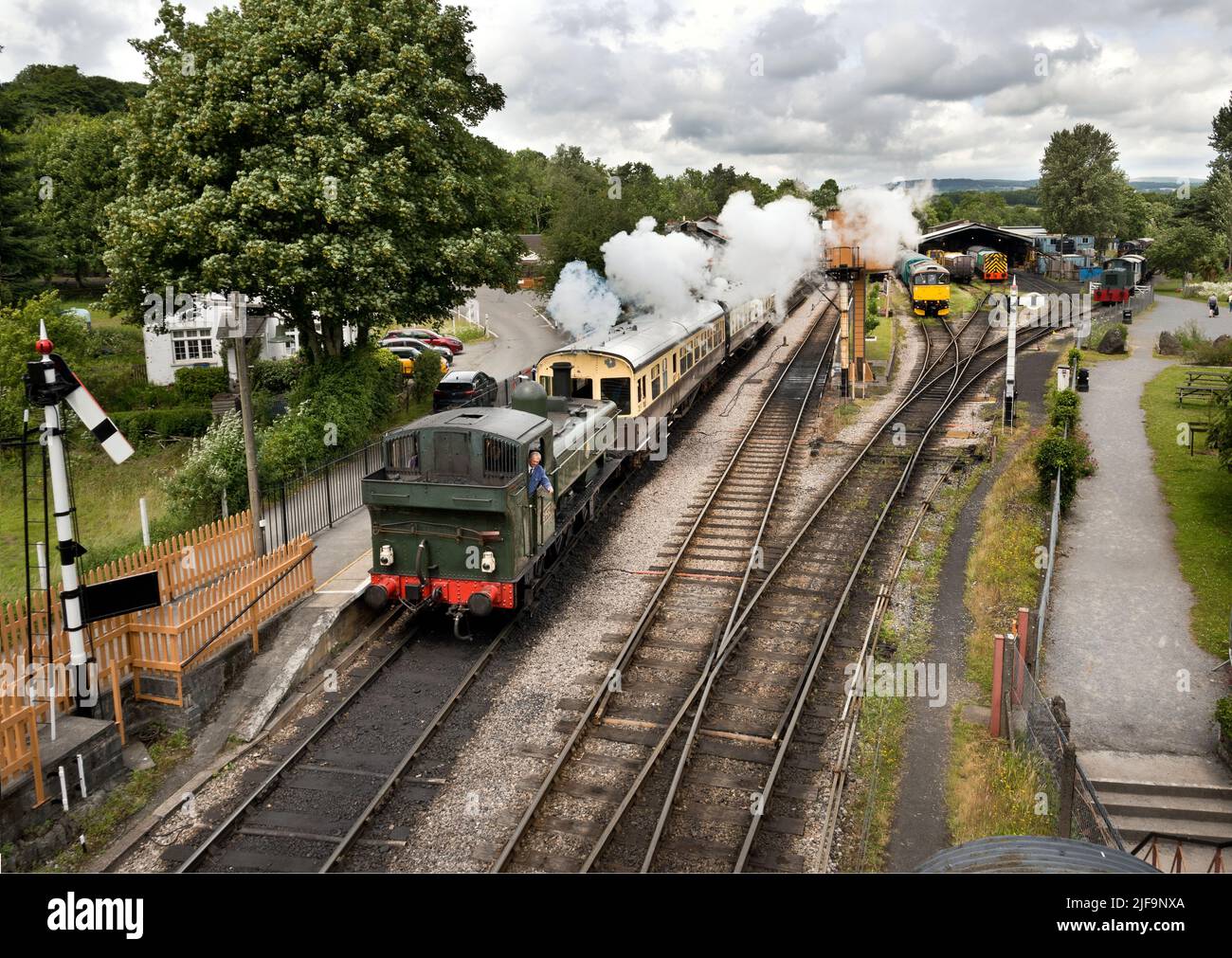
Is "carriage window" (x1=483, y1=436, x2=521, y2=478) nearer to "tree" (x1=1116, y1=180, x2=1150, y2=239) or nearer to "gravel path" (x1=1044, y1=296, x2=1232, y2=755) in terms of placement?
"gravel path" (x1=1044, y1=296, x2=1232, y2=755)

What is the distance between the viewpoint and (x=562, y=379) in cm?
1981

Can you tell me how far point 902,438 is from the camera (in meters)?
25.0

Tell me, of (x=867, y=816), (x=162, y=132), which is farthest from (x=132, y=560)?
(x=162, y=132)

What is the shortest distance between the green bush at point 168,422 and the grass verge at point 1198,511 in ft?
79.3

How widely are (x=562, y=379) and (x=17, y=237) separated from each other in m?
24.8

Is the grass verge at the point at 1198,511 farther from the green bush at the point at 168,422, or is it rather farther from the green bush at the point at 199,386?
the green bush at the point at 199,386

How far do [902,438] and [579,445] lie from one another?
1121 cm

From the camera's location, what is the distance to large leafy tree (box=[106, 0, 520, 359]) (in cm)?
2003

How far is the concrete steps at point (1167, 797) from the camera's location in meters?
9.64

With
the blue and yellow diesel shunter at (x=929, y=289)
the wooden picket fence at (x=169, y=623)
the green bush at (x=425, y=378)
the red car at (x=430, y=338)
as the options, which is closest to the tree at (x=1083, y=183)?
the blue and yellow diesel shunter at (x=929, y=289)

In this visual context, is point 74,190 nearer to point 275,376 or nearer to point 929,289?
point 275,376

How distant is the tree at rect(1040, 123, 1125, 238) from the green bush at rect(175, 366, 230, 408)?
64.9 meters

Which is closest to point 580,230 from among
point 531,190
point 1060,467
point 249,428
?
point 1060,467

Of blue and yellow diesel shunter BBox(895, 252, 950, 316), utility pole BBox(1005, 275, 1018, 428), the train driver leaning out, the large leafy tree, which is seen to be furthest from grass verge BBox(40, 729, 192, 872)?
blue and yellow diesel shunter BBox(895, 252, 950, 316)
